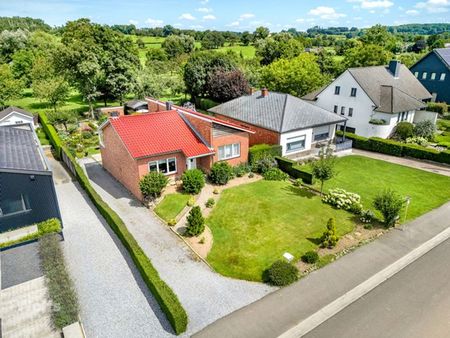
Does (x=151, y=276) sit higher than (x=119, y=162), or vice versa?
(x=119, y=162)

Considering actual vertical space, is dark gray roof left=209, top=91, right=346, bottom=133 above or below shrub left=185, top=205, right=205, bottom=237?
above

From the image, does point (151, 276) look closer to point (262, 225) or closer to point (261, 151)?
point (262, 225)

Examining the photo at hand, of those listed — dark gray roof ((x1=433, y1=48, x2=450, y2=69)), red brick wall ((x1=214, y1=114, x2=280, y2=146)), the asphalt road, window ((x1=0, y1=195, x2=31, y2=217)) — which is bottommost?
the asphalt road

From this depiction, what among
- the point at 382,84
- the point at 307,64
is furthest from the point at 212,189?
the point at 307,64

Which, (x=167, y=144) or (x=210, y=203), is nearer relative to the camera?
(x=210, y=203)

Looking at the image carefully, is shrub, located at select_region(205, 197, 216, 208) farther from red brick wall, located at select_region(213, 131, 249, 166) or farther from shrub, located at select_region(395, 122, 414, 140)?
shrub, located at select_region(395, 122, 414, 140)

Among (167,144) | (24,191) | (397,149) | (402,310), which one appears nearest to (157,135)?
(167,144)

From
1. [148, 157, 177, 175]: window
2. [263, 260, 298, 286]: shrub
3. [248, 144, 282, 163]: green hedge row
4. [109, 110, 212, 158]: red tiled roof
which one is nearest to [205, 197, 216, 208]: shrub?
[109, 110, 212, 158]: red tiled roof

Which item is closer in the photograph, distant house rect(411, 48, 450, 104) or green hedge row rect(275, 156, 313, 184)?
green hedge row rect(275, 156, 313, 184)
